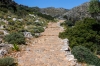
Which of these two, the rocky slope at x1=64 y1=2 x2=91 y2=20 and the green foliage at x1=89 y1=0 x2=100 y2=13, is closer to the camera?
the green foliage at x1=89 y1=0 x2=100 y2=13

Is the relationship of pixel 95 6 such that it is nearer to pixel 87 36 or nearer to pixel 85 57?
pixel 87 36

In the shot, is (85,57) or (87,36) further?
(87,36)

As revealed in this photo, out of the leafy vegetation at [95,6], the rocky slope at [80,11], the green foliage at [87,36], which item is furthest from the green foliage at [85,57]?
the rocky slope at [80,11]

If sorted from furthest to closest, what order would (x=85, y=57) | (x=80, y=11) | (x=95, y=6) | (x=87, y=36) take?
(x=80, y=11) → (x=95, y=6) → (x=87, y=36) → (x=85, y=57)

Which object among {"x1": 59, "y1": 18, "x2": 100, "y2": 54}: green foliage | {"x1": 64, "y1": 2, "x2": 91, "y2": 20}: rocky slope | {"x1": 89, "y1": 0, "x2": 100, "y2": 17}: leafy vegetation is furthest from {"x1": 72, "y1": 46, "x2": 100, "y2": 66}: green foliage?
{"x1": 64, "y1": 2, "x2": 91, "y2": 20}: rocky slope

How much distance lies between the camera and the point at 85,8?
36.4 meters

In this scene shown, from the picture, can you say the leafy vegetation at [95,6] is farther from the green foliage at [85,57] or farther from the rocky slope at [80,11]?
the green foliage at [85,57]

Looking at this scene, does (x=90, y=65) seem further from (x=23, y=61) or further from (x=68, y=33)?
(x=68, y=33)

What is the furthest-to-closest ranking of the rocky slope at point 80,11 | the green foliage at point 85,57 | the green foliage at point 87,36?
1. the rocky slope at point 80,11
2. the green foliage at point 87,36
3. the green foliage at point 85,57

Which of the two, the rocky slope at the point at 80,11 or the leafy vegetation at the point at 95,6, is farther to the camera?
the rocky slope at the point at 80,11

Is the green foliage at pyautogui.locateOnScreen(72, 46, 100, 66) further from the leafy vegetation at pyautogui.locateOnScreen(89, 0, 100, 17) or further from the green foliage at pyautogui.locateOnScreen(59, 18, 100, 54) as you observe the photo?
the leafy vegetation at pyautogui.locateOnScreen(89, 0, 100, 17)

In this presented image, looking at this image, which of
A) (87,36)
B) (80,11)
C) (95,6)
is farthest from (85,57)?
(80,11)

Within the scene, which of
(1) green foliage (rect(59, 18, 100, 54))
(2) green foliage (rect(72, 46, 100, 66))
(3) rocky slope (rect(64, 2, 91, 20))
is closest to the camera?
(2) green foliage (rect(72, 46, 100, 66))

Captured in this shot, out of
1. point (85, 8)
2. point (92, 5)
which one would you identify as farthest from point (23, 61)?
point (85, 8)
